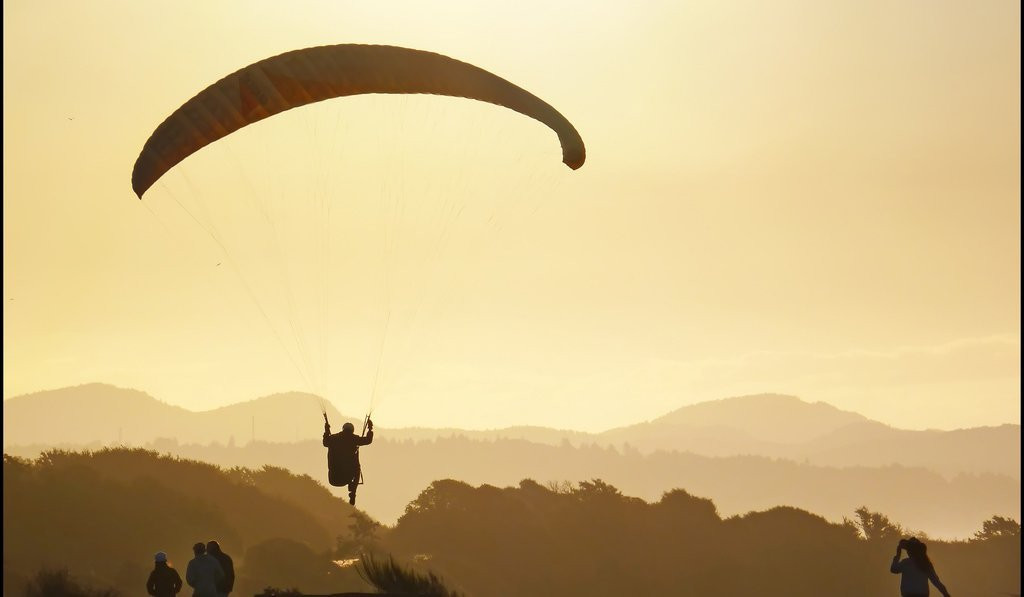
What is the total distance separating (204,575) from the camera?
57.6 feet

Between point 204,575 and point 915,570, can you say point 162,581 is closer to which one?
point 204,575

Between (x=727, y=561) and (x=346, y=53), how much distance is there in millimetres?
69245

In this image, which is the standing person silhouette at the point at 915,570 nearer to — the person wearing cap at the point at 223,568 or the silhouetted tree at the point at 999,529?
the person wearing cap at the point at 223,568

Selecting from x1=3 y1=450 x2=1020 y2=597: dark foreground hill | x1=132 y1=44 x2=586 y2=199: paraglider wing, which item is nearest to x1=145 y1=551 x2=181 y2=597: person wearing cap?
x1=132 y1=44 x2=586 y2=199: paraglider wing

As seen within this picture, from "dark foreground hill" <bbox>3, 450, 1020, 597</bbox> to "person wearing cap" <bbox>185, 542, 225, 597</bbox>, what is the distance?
104ft

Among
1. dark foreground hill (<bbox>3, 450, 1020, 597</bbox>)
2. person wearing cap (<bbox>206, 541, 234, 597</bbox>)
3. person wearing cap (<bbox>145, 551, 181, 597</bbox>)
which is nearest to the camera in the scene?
person wearing cap (<bbox>206, 541, 234, 597</bbox>)

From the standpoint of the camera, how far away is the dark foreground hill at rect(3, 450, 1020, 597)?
5725 cm

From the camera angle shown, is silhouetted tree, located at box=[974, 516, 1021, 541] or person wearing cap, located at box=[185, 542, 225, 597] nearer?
person wearing cap, located at box=[185, 542, 225, 597]

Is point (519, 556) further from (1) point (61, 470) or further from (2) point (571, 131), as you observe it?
(2) point (571, 131)

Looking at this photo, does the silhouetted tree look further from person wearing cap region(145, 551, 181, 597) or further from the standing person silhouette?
person wearing cap region(145, 551, 181, 597)

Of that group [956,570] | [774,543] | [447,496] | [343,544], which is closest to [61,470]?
[343,544]

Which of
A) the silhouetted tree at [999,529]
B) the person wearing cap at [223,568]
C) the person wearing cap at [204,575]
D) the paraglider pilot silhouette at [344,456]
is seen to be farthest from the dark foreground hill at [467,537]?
the person wearing cap at [204,575]

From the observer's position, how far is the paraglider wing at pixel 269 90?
23922mm

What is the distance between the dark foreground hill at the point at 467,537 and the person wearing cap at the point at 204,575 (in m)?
31.6
